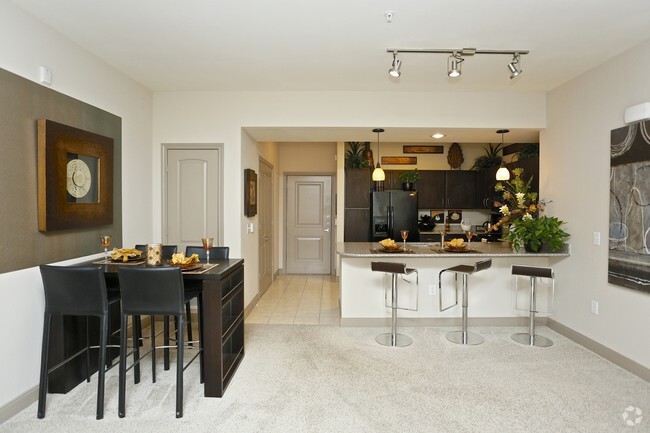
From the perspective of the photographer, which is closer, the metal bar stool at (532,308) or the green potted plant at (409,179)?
the metal bar stool at (532,308)

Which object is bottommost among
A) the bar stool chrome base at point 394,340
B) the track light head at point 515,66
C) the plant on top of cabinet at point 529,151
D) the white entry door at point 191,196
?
the bar stool chrome base at point 394,340

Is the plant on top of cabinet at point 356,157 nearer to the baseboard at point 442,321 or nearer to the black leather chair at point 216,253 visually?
the baseboard at point 442,321

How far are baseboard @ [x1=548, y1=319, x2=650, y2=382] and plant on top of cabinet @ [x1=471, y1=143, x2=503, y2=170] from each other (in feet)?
10.1

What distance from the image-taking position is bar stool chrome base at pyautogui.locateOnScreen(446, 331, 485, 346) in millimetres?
3900

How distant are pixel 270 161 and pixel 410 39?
381 cm

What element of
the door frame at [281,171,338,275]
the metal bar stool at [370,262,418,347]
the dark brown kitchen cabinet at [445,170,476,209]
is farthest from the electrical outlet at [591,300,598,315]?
the door frame at [281,171,338,275]

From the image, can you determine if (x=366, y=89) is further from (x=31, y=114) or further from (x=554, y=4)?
(x=31, y=114)

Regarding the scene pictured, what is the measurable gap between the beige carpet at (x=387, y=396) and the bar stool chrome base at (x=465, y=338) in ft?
0.44

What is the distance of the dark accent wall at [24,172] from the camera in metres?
2.45

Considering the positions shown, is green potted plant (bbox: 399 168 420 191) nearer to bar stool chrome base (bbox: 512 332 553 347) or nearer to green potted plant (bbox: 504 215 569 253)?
green potted plant (bbox: 504 215 569 253)

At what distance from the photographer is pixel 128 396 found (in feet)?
9.17

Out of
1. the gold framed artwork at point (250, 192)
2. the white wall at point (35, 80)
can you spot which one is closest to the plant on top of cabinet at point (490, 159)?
the gold framed artwork at point (250, 192)

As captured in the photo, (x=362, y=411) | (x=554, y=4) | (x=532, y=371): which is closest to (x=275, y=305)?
(x=362, y=411)

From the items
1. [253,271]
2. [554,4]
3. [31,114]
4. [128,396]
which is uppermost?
[554,4]
